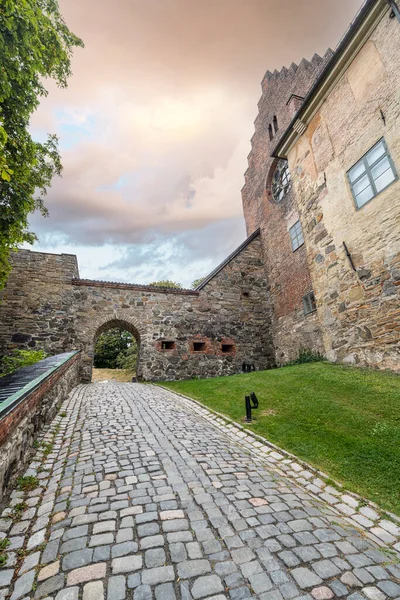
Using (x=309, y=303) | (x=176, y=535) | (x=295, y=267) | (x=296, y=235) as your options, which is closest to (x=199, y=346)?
(x=309, y=303)

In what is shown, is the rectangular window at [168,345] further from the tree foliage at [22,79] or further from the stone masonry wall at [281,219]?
the tree foliage at [22,79]

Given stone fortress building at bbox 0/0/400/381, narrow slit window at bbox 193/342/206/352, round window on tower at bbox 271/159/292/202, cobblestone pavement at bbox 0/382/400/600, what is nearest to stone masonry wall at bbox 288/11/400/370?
stone fortress building at bbox 0/0/400/381

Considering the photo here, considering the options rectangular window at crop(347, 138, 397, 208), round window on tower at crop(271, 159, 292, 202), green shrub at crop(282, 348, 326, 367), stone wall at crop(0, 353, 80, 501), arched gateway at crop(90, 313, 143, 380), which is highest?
round window on tower at crop(271, 159, 292, 202)

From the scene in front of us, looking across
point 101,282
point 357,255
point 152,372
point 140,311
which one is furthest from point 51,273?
point 357,255

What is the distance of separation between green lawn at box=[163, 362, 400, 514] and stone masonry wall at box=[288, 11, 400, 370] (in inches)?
35.1

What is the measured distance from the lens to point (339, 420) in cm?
455

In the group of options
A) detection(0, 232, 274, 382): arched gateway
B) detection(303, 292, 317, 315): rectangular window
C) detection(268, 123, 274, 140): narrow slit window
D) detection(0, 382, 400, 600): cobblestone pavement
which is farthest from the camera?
detection(268, 123, 274, 140): narrow slit window

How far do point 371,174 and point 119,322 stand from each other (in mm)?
10276

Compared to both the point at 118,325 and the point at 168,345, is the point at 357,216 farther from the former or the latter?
the point at 118,325

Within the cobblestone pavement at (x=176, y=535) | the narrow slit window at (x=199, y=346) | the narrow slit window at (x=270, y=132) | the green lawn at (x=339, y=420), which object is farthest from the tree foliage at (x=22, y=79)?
the narrow slit window at (x=270, y=132)

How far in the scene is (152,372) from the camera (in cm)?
1198

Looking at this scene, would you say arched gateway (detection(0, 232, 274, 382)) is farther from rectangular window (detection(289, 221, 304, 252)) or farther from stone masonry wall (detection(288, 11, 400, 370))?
stone masonry wall (detection(288, 11, 400, 370))

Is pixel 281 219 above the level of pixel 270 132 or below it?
below

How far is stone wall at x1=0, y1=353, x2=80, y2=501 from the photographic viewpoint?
113 inches
